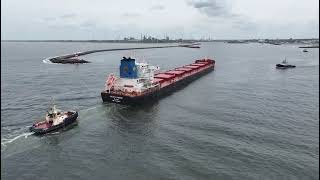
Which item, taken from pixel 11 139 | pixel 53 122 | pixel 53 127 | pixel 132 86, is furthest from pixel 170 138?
pixel 132 86

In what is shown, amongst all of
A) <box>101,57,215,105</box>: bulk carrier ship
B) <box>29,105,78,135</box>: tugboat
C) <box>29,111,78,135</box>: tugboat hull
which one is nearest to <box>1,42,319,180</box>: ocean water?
<box>29,111,78,135</box>: tugboat hull

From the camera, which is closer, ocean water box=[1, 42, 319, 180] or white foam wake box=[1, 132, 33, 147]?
ocean water box=[1, 42, 319, 180]

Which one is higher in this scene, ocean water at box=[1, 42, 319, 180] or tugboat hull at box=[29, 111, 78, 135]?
tugboat hull at box=[29, 111, 78, 135]

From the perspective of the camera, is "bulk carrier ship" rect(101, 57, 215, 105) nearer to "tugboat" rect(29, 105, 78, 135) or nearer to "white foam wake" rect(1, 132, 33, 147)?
"tugboat" rect(29, 105, 78, 135)

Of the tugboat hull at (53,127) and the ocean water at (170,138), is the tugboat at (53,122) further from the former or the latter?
the ocean water at (170,138)

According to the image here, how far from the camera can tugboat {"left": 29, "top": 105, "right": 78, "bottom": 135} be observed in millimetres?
50031

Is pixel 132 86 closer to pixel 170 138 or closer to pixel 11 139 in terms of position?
pixel 170 138

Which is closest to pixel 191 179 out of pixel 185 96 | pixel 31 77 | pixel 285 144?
pixel 285 144

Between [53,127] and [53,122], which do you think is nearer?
[53,127]

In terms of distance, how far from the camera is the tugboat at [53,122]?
164 feet

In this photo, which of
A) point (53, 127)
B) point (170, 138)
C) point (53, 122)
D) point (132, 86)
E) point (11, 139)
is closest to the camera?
point (11, 139)

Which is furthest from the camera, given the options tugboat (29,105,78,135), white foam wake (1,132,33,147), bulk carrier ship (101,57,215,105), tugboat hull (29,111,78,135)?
bulk carrier ship (101,57,215,105)

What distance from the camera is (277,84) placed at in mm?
101375

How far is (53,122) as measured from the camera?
5244cm
